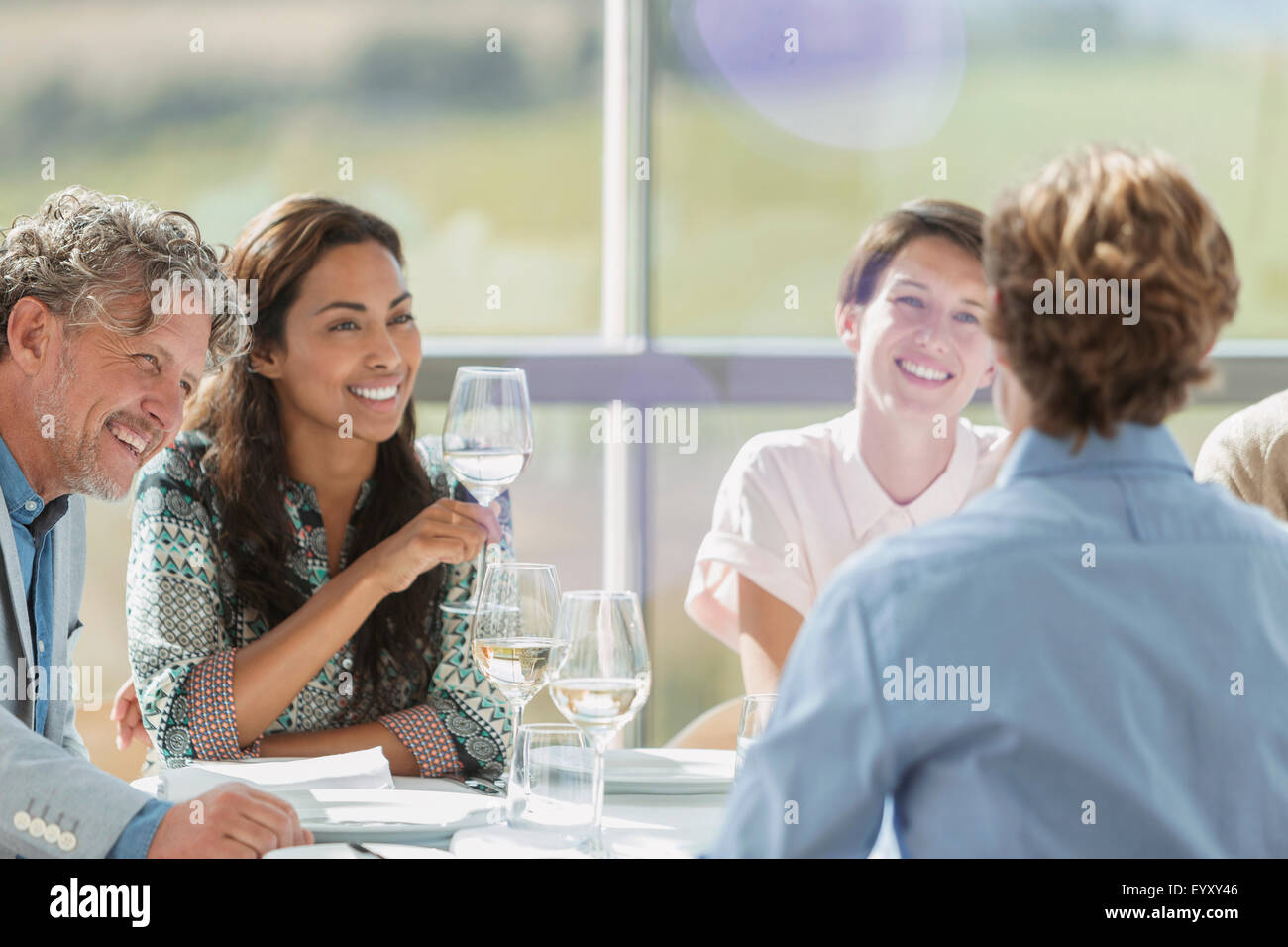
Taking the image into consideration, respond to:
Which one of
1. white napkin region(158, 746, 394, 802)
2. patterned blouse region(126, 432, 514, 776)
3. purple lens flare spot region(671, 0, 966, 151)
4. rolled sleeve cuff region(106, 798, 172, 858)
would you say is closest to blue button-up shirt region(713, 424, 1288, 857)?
rolled sleeve cuff region(106, 798, 172, 858)

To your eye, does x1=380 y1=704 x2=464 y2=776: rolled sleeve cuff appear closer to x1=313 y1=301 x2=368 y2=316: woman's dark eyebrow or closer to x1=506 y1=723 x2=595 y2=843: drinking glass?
x1=506 y1=723 x2=595 y2=843: drinking glass

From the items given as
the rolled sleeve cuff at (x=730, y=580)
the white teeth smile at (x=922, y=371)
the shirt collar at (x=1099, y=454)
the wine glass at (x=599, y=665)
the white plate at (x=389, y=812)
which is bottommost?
the white plate at (x=389, y=812)

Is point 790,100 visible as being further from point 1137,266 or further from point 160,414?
point 1137,266

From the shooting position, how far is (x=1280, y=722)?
0.86 meters

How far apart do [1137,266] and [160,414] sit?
135 centimetres

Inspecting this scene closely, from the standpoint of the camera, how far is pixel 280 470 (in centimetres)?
218

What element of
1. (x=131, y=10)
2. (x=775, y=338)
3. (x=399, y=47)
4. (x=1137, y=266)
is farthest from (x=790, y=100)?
(x=1137, y=266)

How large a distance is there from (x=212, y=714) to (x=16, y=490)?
1.36ft

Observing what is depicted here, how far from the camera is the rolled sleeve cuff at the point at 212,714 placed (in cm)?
179

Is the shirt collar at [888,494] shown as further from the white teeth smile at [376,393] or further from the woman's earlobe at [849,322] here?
the white teeth smile at [376,393]

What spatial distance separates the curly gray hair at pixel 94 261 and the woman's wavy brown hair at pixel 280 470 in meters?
0.43

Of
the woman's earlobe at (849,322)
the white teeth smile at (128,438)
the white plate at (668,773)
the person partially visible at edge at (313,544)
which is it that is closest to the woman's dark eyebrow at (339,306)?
the person partially visible at edge at (313,544)
